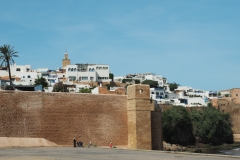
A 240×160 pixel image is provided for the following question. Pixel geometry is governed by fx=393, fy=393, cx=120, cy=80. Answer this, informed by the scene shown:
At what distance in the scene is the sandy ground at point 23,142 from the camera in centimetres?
2080

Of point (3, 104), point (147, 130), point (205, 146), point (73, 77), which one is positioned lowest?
point (205, 146)

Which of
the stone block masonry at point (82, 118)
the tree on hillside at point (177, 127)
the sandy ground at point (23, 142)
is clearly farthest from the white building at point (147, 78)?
the sandy ground at point (23, 142)

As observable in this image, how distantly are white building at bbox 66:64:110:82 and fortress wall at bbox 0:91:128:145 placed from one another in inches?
1964

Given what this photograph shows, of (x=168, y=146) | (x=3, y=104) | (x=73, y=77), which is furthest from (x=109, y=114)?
(x=73, y=77)

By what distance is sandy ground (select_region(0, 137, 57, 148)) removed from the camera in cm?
2080

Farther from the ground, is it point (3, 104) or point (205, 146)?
point (3, 104)

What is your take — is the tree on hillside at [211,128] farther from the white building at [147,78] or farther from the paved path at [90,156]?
the white building at [147,78]

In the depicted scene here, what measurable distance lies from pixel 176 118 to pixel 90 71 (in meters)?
32.5

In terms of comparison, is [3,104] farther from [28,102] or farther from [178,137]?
[178,137]

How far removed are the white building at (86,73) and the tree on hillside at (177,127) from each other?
29.1 metres

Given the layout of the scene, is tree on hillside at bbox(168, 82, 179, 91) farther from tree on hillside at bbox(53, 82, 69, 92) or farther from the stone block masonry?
the stone block masonry

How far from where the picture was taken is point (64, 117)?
22984 millimetres

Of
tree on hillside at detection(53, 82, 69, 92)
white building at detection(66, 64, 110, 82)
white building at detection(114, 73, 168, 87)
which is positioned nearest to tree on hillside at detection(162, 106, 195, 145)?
tree on hillside at detection(53, 82, 69, 92)

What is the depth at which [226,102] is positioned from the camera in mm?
64000
